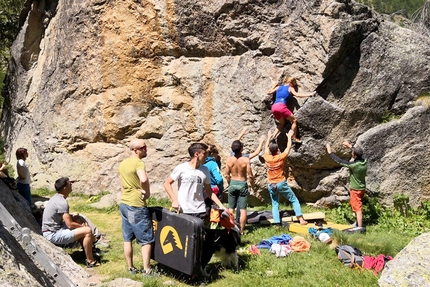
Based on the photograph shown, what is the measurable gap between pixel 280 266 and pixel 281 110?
4653 mm

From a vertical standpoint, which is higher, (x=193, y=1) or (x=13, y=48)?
(x=193, y=1)

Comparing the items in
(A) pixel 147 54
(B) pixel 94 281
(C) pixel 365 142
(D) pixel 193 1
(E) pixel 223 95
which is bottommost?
(B) pixel 94 281

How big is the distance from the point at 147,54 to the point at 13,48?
7817 millimetres

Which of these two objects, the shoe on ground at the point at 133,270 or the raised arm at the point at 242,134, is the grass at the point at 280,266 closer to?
the shoe on ground at the point at 133,270

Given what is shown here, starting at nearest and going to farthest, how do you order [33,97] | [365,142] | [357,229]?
[357,229], [365,142], [33,97]

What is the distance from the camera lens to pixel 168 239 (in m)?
6.07

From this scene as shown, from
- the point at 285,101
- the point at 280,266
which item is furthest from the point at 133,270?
the point at 285,101

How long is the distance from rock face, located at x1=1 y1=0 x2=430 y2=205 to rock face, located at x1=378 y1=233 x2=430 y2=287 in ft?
16.7

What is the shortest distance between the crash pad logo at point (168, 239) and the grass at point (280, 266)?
423 mm

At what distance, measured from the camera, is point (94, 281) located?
20.1ft

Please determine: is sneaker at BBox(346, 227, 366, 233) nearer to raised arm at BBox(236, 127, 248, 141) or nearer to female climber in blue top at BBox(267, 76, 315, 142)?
female climber in blue top at BBox(267, 76, 315, 142)

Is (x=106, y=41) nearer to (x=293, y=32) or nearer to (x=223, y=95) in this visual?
(x=223, y=95)

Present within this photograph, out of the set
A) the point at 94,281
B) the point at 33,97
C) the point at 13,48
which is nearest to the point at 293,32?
the point at 94,281

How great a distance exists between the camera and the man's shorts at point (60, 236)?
664 centimetres
